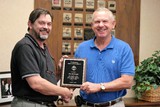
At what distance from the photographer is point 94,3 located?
343 cm

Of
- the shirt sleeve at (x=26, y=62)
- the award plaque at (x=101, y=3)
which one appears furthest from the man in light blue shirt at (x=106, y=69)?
the award plaque at (x=101, y=3)

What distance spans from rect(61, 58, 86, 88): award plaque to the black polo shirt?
18cm

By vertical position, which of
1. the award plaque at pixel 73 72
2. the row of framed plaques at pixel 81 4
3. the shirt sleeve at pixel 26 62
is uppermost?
the row of framed plaques at pixel 81 4

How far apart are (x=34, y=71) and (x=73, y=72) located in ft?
1.52

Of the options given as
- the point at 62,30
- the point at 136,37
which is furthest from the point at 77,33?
the point at 136,37

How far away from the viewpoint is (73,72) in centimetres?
235

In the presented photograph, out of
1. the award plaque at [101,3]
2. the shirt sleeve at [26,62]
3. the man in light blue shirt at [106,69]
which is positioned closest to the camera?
the shirt sleeve at [26,62]

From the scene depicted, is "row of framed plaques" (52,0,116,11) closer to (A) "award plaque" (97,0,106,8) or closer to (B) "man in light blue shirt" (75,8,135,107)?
(A) "award plaque" (97,0,106,8)

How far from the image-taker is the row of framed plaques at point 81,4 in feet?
10.8

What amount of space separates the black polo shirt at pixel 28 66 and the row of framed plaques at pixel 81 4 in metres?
1.24

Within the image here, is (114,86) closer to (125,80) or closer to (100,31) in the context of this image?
(125,80)

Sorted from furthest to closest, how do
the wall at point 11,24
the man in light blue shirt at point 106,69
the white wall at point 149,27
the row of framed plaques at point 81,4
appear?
the white wall at point 149,27, the row of framed plaques at point 81,4, the wall at point 11,24, the man in light blue shirt at point 106,69

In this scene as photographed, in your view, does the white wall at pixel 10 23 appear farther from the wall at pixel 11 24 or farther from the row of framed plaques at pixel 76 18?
the row of framed plaques at pixel 76 18

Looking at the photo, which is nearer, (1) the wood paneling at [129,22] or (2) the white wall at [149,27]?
(1) the wood paneling at [129,22]
